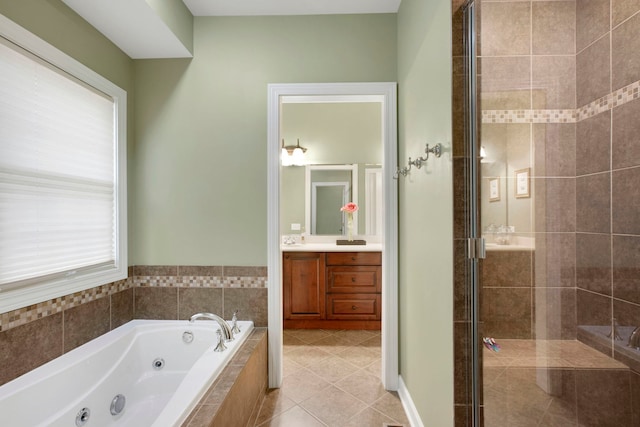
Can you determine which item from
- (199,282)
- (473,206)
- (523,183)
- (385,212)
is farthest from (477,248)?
(199,282)

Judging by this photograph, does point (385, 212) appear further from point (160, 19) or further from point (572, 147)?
point (160, 19)

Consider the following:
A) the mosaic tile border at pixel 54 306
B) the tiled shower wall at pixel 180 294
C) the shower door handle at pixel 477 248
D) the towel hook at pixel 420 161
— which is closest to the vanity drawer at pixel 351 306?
the tiled shower wall at pixel 180 294

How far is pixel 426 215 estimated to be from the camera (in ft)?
5.60

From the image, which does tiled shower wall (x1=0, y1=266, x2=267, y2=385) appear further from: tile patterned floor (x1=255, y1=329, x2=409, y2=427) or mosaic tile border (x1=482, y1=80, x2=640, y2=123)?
mosaic tile border (x1=482, y1=80, x2=640, y2=123)

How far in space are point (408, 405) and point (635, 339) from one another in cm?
146

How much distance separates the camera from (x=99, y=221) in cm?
211

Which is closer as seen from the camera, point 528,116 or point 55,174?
point 528,116

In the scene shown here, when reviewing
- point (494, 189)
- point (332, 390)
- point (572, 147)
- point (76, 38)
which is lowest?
point (332, 390)

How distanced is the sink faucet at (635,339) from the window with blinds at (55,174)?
2.37 metres

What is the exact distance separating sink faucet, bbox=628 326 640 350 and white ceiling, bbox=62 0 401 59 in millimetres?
2267

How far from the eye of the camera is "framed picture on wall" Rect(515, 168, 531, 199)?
1090 millimetres

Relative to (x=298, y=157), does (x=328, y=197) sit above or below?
below

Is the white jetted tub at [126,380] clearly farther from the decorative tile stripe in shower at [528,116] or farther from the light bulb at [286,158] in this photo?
the light bulb at [286,158]

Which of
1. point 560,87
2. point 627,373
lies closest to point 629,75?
point 560,87
